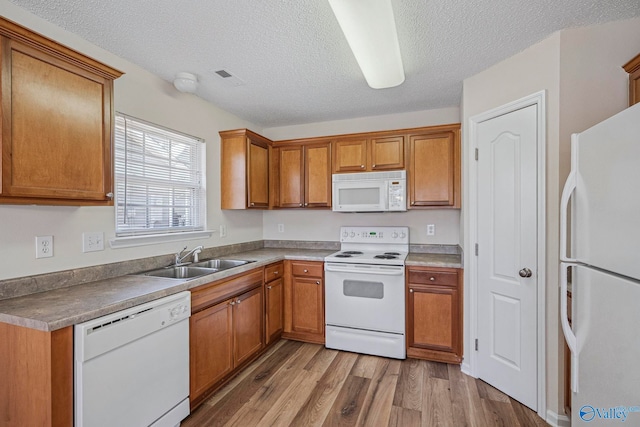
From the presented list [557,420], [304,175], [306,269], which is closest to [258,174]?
[304,175]

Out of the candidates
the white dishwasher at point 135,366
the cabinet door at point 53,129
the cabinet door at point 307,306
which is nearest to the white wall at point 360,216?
the cabinet door at point 307,306

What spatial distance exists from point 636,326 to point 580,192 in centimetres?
59

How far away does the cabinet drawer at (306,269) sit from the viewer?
313 centimetres

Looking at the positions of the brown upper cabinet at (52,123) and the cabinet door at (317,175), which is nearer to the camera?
the brown upper cabinet at (52,123)

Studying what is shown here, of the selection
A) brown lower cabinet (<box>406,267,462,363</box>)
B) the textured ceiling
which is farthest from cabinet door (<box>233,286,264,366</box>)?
the textured ceiling

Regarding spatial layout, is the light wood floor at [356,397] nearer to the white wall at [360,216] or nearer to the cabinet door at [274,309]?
the cabinet door at [274,309]

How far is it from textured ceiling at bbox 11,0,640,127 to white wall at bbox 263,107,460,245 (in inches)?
26.3

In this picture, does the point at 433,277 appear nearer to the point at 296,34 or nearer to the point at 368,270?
the point at 368,270

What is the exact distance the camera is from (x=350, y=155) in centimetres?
338

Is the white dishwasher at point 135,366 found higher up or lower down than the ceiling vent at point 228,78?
lower down

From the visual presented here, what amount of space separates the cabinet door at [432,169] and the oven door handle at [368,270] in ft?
2.44

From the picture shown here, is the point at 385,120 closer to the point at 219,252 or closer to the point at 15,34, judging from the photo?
the point at 219,252

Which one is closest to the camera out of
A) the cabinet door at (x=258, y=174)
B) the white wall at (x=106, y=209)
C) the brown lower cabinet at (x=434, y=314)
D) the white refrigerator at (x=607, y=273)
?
the white refrigerator at (x=607, y=273)

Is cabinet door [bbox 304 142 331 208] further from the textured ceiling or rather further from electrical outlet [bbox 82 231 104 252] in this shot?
electrical outlet [bbox 82 231 104 252]
